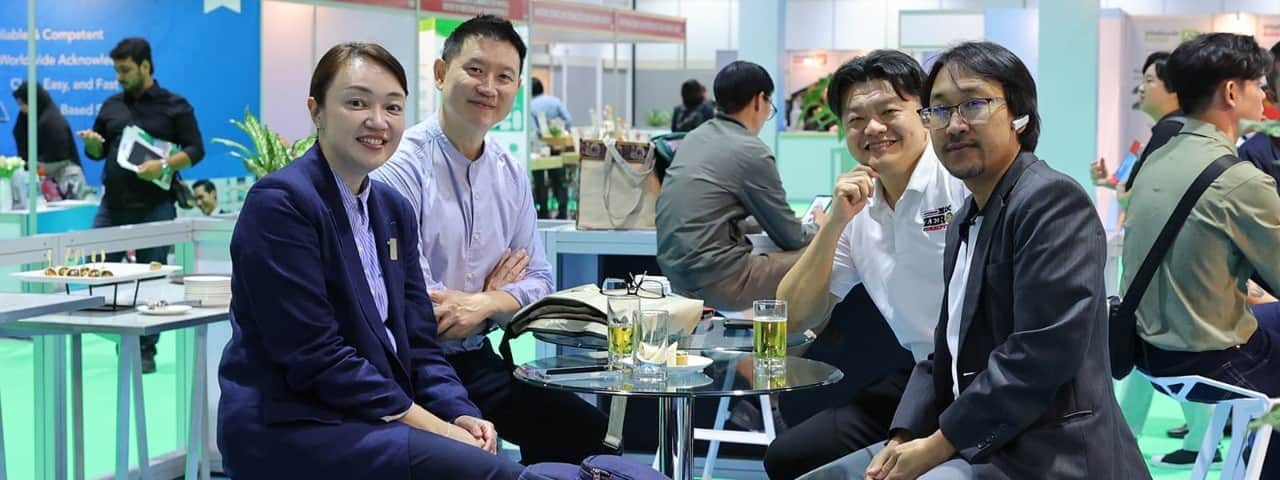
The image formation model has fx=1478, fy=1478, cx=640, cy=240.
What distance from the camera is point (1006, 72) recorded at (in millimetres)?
2357

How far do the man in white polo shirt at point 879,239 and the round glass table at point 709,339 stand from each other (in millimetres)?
108

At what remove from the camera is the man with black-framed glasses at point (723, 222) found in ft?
14.1

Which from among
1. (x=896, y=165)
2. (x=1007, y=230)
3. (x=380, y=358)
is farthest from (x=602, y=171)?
(x=1007, y=230)

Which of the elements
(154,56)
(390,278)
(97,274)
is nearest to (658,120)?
(154,56)

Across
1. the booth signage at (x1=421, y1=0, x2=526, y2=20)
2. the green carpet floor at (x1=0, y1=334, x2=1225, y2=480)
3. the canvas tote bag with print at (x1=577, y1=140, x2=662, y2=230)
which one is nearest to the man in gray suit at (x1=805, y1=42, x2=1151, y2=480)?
the canvas tote bag with print at (x1=577, y1=140, x2=662, y2=230)

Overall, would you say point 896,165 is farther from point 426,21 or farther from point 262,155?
point 426,21

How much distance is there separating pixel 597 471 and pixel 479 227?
1063 millimetres

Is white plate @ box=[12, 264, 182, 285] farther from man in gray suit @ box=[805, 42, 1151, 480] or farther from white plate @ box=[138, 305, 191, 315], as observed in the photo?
man in gray suit @ box=[805, 42, 1151, 480]

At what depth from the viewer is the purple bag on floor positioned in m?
2.39

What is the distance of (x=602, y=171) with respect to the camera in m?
4.89

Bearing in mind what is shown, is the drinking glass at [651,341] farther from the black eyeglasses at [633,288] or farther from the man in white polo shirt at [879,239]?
the man in white polo shirt at [879,239]

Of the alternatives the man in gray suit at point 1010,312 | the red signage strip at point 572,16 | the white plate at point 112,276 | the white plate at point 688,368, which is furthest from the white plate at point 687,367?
the red signage strip at point 572,16

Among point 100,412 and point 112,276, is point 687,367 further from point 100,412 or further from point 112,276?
point 100,412

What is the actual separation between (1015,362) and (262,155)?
9.68 feet
